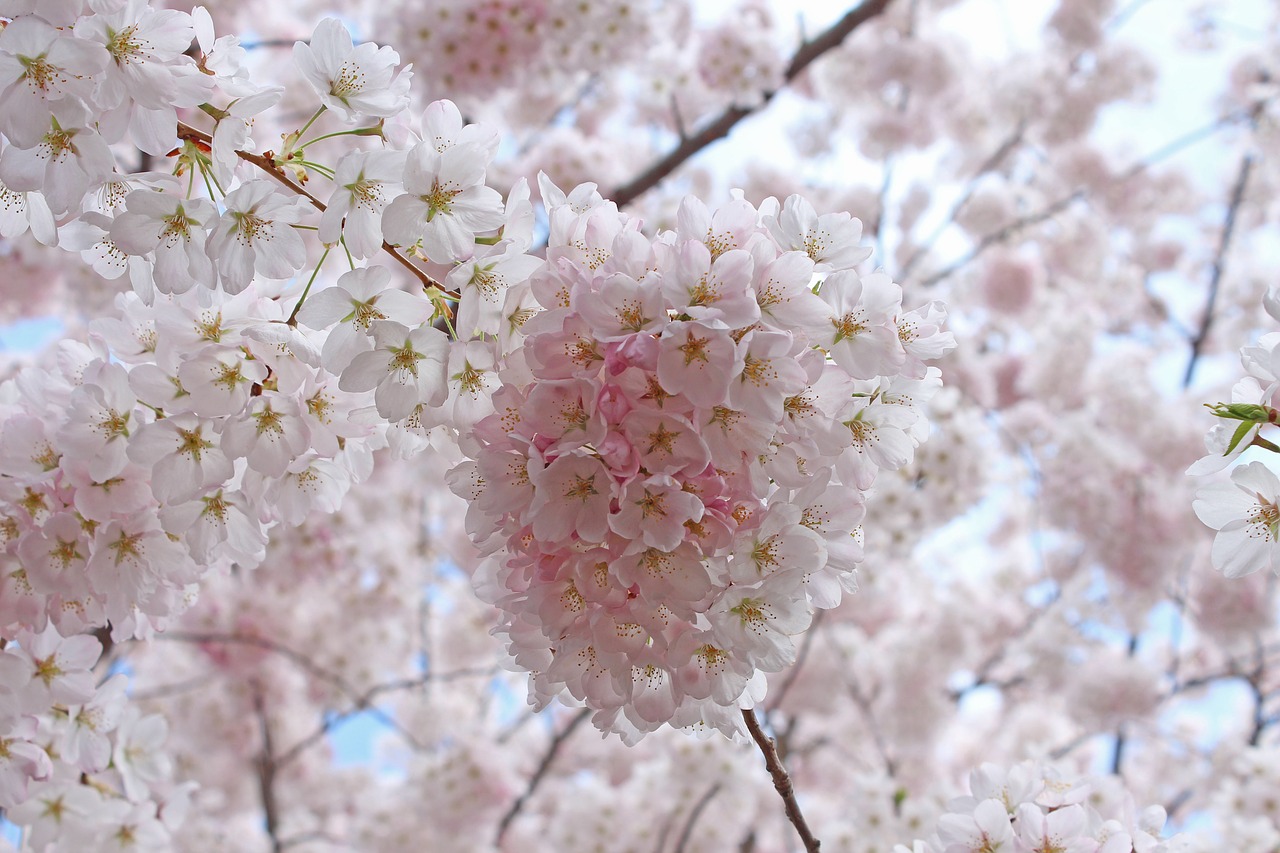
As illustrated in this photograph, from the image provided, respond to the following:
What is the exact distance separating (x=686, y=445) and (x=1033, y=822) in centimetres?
81

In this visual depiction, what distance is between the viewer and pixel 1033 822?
137cm

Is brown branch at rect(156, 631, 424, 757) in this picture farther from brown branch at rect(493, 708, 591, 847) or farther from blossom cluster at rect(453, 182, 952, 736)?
blossom cluster at rect(453, 182, 952, 736)

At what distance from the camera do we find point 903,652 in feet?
18.0

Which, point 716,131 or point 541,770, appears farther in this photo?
point 541,770

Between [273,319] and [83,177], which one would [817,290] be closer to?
[273,319]

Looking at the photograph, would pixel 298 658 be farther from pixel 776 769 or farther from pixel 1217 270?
pixel 1217 270

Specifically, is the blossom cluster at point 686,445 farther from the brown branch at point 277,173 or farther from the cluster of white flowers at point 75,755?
the cluster of white flowers at point 75,755

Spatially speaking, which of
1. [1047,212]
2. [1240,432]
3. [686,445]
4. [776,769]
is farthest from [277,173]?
[1047,212]

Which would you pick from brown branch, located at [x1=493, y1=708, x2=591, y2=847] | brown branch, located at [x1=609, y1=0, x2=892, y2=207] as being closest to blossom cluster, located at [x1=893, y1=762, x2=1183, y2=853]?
brown branch, located at [x1=609, y1=0, x2=892, y2=207]

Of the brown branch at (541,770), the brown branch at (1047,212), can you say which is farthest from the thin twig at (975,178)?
the brown branch at (541,770)

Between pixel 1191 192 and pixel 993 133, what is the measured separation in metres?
2.07

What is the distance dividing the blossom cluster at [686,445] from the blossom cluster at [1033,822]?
18.5 inches

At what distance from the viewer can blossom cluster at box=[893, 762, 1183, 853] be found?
1355 mm

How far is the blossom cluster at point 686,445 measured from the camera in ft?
3.23
